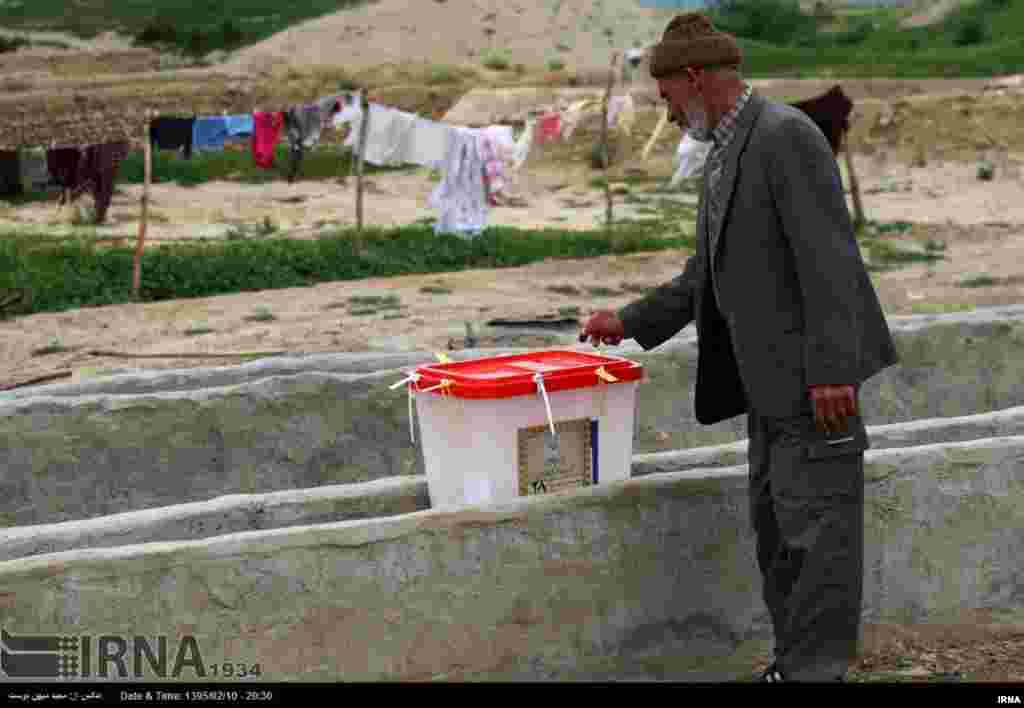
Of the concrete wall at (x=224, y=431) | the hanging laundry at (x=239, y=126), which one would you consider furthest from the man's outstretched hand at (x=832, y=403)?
the hanging laundry at (x=239, y=126)

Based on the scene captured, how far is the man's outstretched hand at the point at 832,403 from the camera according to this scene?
13.1 ft

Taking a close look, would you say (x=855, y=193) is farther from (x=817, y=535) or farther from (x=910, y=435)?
(x=817, y=535)

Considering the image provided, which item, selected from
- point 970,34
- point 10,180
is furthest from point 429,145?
point 970,34

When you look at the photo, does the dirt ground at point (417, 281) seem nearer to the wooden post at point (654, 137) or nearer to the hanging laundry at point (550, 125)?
the wooden post at point (654, 137)

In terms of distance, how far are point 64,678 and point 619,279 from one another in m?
10.1

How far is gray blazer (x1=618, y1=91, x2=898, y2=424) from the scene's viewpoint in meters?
4.00

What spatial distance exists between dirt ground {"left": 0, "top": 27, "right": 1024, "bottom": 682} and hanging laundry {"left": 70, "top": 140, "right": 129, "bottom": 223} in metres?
0.57

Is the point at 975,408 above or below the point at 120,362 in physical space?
above

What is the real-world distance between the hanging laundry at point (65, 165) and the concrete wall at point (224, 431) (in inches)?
342

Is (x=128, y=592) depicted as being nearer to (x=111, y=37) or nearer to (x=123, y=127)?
(x=123, y=127)

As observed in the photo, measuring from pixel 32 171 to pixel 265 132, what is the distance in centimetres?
591

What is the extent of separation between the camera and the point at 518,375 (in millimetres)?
4523

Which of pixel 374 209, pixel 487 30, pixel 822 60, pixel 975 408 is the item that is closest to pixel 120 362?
pixel 975 408

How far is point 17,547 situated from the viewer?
A: 4.44 meters
